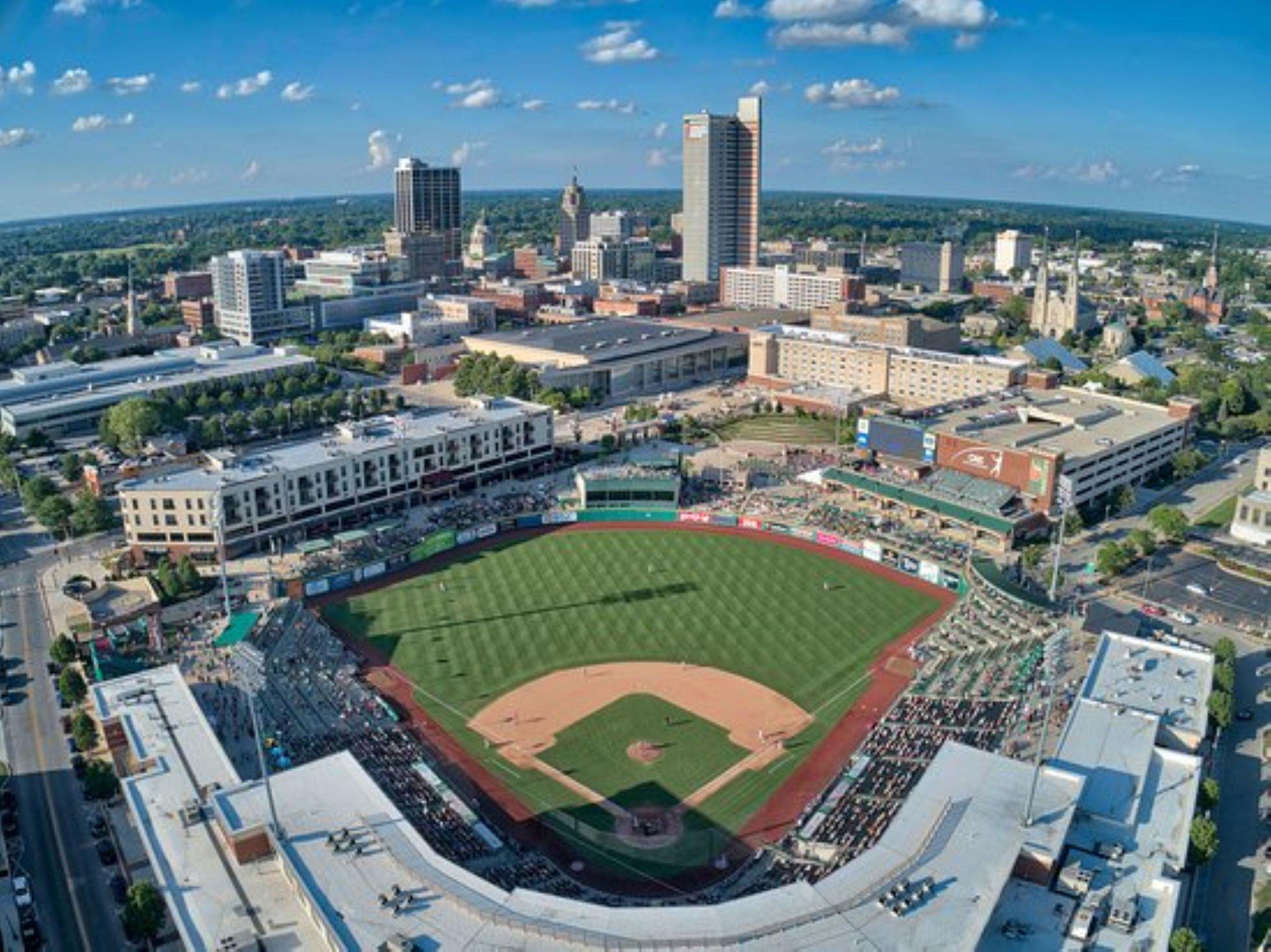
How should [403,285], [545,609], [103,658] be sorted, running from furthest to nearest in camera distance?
[403,285] < [545,609] < [103,658]

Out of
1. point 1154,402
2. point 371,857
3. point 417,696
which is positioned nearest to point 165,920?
point 371,857

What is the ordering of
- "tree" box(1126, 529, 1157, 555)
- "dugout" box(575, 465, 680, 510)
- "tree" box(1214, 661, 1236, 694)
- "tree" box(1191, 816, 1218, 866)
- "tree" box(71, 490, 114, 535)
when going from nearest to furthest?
"tree" box(1191, 816, 1218, 866)
"tree" box(1214, 661, 1236, 694)
"tree" box(1126, 529, 1157, 555)
"tree" box(71, 490, 114, 535)
"dugout" box(575, 465, 680, 510)

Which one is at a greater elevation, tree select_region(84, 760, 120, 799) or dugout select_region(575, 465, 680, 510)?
dugout select_region(575, 465, 680, 510)

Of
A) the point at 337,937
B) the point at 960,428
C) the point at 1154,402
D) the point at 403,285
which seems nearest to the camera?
the point at 337,937

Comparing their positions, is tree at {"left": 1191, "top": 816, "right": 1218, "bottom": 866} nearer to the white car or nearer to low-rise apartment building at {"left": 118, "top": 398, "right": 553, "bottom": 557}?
the white car

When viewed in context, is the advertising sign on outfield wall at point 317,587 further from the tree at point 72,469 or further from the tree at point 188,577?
the tree at point 72,469

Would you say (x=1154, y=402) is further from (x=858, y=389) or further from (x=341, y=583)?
(x=341, y=583)

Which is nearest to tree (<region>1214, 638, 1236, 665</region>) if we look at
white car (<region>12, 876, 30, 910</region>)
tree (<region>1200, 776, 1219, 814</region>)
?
tree (<region>1200, 776, 1219, 814</region>)
